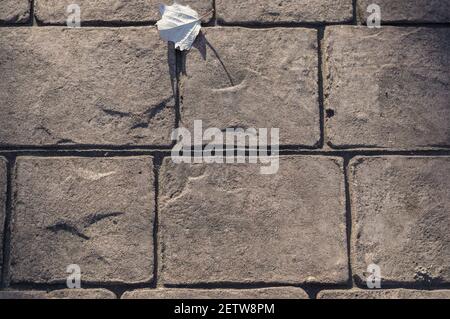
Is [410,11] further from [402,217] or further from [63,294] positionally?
[63,294]

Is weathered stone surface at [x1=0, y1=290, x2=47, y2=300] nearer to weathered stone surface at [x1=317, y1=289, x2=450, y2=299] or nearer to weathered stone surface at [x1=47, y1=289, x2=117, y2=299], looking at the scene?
weathered stone surface at [x1=47, y1=289, x2=117, y2=299]

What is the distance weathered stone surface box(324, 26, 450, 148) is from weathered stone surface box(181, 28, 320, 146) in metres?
0.10

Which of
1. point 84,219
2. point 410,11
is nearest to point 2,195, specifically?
point 84,219

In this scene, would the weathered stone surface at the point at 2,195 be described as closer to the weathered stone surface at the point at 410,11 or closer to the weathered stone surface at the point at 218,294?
the weathered stone surface at the point at 218,294

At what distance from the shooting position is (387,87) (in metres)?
2.56

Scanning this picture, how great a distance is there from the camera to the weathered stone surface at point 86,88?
8.29 ft

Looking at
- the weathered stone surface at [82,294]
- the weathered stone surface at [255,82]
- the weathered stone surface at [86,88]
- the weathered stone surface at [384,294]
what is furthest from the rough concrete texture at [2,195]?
the weathered stone surface at [384,294]

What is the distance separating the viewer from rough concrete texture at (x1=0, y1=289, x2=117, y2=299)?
2.44 m

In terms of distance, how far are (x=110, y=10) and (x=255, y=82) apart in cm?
77

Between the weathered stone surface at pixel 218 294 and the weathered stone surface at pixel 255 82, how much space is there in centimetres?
67
